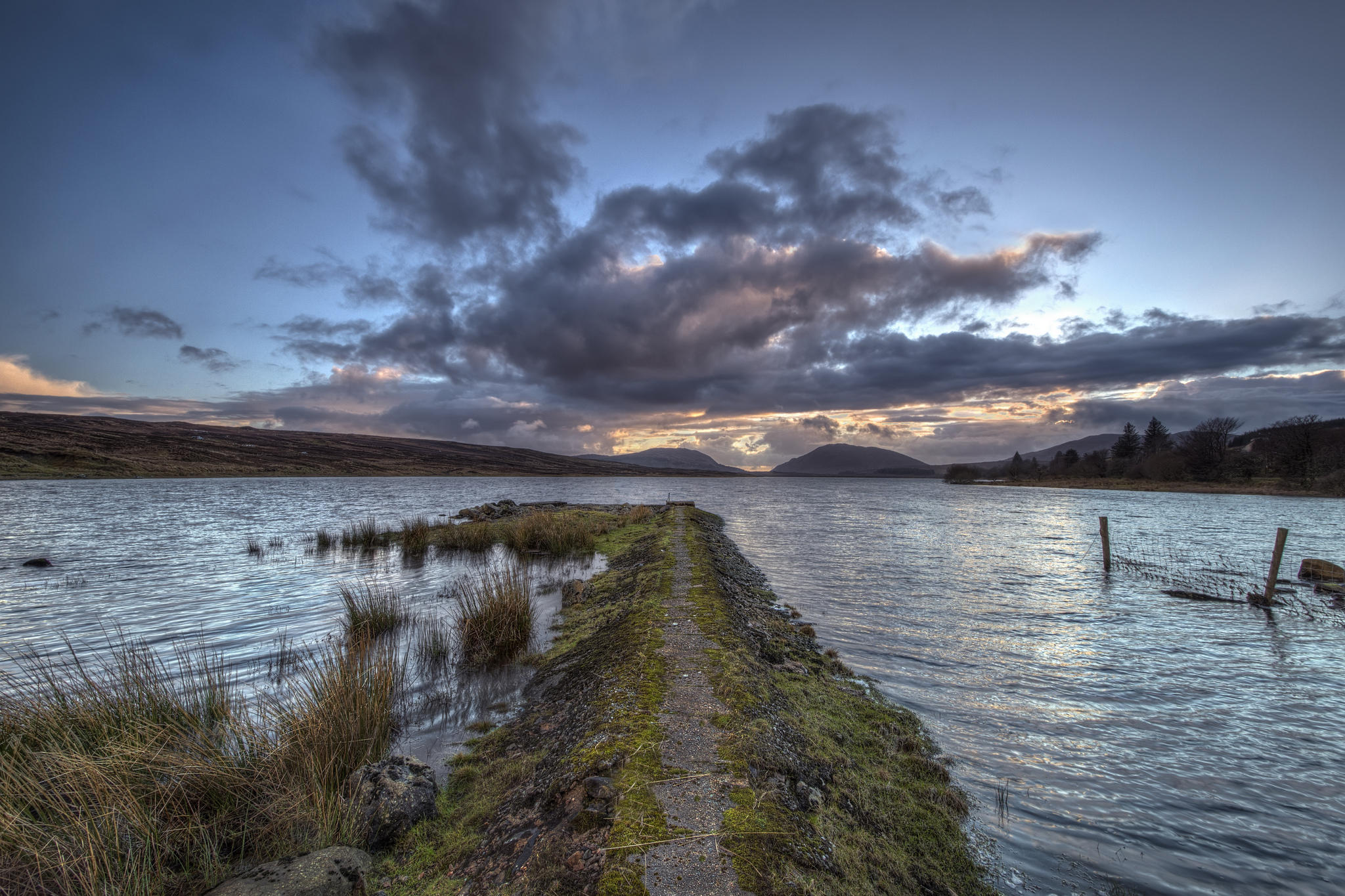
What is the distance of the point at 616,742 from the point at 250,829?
9.81 feet

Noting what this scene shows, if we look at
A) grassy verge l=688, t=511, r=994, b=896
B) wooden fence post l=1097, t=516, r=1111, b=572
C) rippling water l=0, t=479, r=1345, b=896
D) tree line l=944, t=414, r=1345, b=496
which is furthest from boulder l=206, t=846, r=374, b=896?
tree line l=944, t=414, r=1345, b=496

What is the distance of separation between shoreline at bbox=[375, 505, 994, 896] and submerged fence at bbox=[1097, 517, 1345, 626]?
52.9ft

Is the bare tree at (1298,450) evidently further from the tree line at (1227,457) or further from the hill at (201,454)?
the hill at (201,454)

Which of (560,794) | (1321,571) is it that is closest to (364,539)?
(560,794)

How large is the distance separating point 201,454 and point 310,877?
138471 mm

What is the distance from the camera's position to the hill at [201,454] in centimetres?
8031

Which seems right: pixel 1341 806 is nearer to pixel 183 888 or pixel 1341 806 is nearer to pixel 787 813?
pixel 787 813

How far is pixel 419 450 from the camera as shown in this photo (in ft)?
543

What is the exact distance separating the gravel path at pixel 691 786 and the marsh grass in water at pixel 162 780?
9.28ft

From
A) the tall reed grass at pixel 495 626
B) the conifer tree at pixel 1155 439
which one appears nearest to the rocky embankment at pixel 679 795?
the tall reed grass at pixel 495 626

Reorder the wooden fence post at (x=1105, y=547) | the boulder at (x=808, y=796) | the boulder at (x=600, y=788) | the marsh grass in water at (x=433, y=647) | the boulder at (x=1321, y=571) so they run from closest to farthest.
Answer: the boulder at (x=600, y=788)
the boulder at (x=808, y=796)
the marsh grass in water at (x=433, y=647)
the boulder at (x=1321, y=571)
the wooden fence post at (x=1105, y=547)

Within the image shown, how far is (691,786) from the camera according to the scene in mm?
4258

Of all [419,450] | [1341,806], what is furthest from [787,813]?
[419,450]

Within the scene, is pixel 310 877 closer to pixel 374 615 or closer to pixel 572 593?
pixel 374 615
